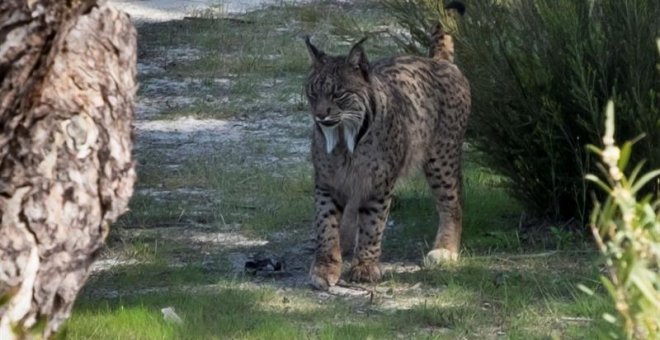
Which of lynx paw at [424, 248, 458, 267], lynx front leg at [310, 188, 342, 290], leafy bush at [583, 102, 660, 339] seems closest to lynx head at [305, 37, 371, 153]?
lynx front leg at [310, 188, 342, 290]

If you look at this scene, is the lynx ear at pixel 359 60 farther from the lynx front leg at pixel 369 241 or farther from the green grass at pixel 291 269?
the green grass at pixel 291 269

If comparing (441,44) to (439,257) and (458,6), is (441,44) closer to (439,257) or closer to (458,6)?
(458,6)

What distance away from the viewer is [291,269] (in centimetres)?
720

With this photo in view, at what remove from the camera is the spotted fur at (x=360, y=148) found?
6.91 metres

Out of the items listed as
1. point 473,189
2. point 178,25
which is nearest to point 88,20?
point 473,189

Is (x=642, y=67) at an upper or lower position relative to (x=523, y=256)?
upper

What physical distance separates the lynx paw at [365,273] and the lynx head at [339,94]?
546mm

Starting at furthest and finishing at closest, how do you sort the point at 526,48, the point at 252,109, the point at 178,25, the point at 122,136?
the point at 178,25 → the point at 252,109 → the point at 526,48 → the point at 122,136

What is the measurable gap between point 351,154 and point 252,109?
387 cm

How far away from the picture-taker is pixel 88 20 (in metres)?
4.23

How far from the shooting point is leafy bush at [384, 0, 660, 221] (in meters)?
7.09

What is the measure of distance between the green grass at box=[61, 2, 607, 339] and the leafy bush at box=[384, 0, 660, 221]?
0.32 m

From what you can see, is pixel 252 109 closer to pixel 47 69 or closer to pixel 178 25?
pixel 178 25

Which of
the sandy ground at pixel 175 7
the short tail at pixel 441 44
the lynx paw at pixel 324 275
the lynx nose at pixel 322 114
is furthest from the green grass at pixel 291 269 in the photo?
the sandy ground at pixel 175 7
